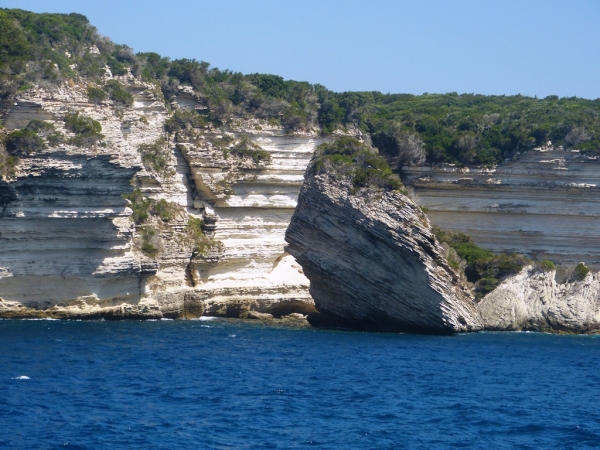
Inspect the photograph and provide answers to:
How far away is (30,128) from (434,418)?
20.9 metres

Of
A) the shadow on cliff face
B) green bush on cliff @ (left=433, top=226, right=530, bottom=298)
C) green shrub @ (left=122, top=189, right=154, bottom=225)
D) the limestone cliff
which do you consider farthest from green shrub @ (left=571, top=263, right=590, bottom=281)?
green shrub @ (left=122, top=189, right=154, bottom=225)

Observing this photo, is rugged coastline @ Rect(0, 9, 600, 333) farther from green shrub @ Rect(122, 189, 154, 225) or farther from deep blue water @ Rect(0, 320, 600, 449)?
deep blue water @ Rect(0, 320, 600, 449)

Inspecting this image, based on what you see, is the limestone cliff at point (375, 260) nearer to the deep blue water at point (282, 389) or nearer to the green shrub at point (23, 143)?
the deep blue water at point (282, 389)

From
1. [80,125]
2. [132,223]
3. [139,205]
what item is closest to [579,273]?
[139,205]

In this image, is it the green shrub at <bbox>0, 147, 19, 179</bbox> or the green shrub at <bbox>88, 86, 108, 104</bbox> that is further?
the green shrub at <bbox>88, 86, 108, 104</bbox>

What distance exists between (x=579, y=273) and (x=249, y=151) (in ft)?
52.5

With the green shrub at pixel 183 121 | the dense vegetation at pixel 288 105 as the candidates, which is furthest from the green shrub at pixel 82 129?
the green shrub at pixel 183 121

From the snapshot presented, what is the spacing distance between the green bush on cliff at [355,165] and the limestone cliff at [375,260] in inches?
12.9

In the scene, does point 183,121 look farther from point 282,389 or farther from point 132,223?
point 282,389

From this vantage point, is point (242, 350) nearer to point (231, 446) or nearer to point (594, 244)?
point (231, 446)

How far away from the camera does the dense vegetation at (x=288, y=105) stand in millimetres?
45219

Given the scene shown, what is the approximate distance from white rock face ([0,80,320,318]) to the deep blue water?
185 cm

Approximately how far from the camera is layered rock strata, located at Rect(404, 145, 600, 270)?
1875 inches

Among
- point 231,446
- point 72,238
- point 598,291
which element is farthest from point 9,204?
point 598,291
